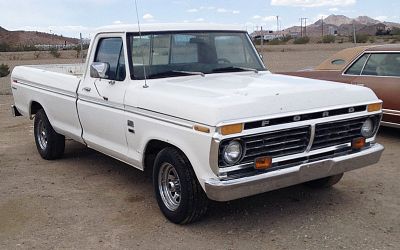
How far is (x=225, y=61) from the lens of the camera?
237 inches

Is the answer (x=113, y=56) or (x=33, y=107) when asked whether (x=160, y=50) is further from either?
(x=33, y=107)

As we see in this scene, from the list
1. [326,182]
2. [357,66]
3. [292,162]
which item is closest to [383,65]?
[357,66]

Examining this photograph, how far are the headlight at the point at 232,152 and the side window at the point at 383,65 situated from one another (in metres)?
4.71

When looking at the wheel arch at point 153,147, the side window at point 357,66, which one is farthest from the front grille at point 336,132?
the side window at point 357,66

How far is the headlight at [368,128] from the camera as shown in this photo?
5.11 meters

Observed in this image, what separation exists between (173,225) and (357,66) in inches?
205

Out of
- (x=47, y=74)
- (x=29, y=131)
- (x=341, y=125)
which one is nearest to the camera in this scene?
(x=341, y=125)

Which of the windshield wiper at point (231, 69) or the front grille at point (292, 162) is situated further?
the windshield wiper at point (231, 69)

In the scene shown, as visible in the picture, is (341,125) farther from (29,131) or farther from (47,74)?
(29,131)

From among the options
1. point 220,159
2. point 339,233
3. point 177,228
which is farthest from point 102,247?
point 339,233

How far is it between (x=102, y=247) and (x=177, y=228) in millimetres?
720

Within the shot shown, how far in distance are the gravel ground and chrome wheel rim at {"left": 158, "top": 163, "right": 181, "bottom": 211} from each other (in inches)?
7.8

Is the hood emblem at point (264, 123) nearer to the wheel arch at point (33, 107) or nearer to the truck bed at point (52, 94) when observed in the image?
the truck bed at point (52, 94)

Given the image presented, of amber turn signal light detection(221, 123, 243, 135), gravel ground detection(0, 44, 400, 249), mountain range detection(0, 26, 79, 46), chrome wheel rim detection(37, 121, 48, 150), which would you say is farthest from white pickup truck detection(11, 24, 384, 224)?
mountain range detection(0, 26, 79, 46)
